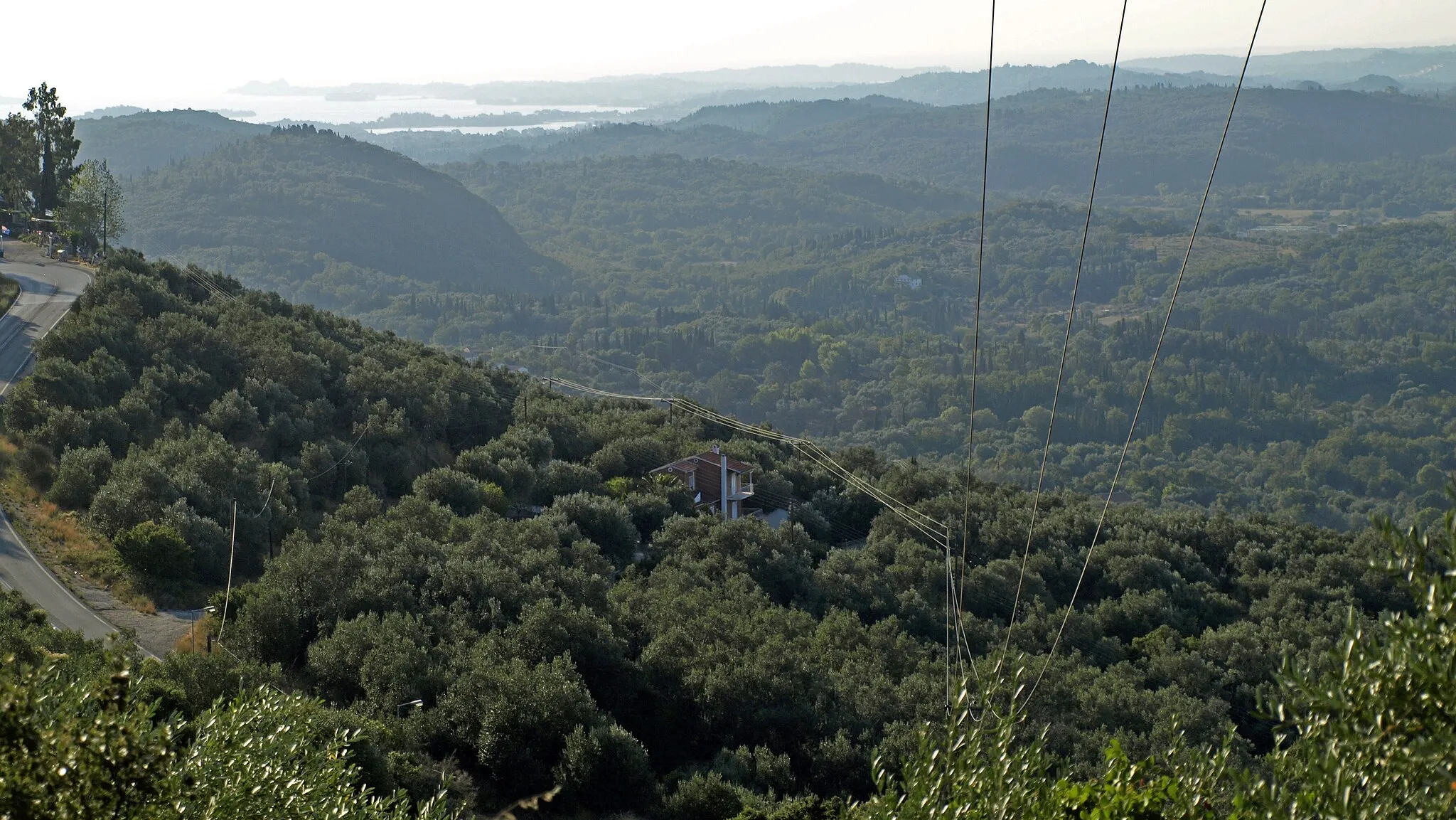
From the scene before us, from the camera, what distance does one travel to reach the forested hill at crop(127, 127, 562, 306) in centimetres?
15450

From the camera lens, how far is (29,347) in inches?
1134

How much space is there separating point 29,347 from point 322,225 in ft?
491

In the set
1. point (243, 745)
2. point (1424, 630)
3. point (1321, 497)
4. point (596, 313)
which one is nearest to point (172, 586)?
point (243, 745)

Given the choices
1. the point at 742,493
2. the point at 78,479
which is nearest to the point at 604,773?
the point at 78,479

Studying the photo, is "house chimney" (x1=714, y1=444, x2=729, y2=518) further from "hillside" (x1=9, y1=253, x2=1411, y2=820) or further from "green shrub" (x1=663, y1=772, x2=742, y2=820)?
"green shrub" (x1=663, y1=772, x2=742, y2=820)

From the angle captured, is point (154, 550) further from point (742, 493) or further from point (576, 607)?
point (742, 493)

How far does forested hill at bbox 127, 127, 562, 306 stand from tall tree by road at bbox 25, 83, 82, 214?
104498 millimetres

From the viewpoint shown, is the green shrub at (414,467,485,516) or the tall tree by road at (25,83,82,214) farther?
the tall tree by road at (25,83,82,214)

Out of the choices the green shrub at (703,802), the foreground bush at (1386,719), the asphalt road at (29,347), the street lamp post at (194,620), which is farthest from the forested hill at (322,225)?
the foreground bush at (1386,719)

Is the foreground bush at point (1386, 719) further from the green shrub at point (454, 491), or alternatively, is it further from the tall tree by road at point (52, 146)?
the tall tree by road at point (52, 146)

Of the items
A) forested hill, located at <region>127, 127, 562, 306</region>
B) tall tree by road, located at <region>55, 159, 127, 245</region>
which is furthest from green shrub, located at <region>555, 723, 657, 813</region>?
forested hill, located at <region>127, 127, 562, 306</region>

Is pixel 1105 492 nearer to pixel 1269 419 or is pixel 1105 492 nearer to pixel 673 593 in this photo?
pixel 1269 419

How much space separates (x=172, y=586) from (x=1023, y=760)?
1509 centimetres

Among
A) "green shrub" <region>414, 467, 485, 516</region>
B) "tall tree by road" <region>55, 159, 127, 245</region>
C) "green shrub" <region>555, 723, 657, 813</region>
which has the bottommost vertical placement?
"green shrub" <region>414, 467, 485, 516</region>
